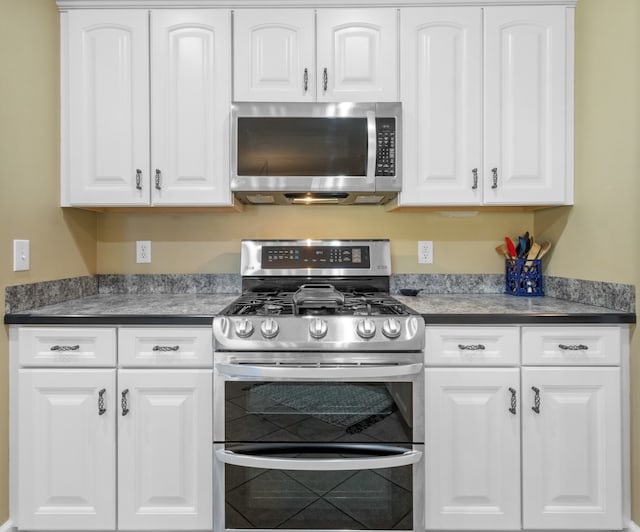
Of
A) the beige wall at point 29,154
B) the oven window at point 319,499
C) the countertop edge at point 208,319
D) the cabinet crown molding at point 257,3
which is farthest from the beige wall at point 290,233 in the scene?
the oven window at point 319,499

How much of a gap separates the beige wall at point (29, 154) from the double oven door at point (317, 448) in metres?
0.85

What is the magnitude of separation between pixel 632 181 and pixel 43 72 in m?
2.41

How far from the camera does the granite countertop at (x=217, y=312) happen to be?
60.1 inches

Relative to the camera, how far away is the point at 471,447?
1548mm

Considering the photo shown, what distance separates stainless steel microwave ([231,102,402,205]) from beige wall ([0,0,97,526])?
2.62 feet

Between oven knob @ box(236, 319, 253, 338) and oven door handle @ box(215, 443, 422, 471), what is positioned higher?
oven knob @ box(236, 319, 253, 338)

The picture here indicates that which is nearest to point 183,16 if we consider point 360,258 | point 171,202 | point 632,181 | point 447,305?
point 171,202

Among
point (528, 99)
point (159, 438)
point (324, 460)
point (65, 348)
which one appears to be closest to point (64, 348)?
point (65, 348)

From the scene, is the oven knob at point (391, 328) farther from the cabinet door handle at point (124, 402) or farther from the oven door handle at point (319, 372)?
the cabinet door handle at point (124, 402)

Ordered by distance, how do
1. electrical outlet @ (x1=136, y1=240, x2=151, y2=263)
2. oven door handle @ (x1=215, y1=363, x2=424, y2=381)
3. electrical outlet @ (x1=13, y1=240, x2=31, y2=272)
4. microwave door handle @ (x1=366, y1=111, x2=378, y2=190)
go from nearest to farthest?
oven door handle @ (x1=215, y1=363, x2=424, y2=381)
electrical outlet @ (x1=13, y1=240, x2=31, y2=272)
microwave door handle @ (x1=366, y1=111, x2=378, y2=190)
electrical outlet @ (x1=136, y1=240, x2=151, y2=263)

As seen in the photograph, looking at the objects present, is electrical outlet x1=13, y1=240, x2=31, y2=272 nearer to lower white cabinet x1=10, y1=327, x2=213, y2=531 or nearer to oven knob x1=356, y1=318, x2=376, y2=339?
lower white cabinet x1=10, y1=327, x2=213, y2=531

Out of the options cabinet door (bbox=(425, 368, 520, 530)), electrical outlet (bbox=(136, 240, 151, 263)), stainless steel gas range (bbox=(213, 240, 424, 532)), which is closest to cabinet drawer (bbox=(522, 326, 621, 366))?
cabinet door (bbox=(425, 368, 520, 530))

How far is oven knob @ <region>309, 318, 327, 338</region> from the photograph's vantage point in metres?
1.47

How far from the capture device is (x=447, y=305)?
1754mm
